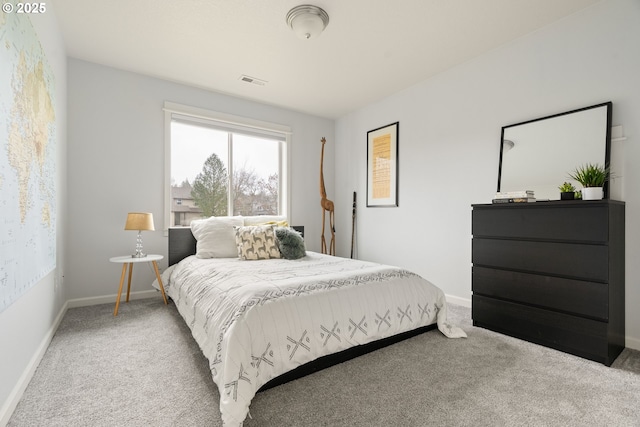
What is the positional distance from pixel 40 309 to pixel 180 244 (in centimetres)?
146

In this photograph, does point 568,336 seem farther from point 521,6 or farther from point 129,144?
point 129,144

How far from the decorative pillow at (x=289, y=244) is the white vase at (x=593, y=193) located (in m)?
2.28

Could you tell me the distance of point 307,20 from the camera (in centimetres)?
237

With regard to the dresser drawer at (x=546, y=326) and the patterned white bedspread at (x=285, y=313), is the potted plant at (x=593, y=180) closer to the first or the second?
the dresser drawer at (x=546, y=326)

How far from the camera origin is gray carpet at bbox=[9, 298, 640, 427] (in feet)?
4.61

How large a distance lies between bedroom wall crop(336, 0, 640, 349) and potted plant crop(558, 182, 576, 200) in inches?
12.1

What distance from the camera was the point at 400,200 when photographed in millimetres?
3883

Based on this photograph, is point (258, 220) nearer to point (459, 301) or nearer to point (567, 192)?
point (459, 301)

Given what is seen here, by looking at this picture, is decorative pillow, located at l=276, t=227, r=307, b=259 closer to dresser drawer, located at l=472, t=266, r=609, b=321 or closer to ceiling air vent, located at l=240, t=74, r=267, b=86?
dresser drawer, located at l=472, t=266, r=609, b=321

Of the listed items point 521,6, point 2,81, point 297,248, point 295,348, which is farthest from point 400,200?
point 2,81

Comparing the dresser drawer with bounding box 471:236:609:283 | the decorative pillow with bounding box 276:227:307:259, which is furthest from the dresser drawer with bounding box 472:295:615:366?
the decorative pillow with bounding box 276:227:307:259

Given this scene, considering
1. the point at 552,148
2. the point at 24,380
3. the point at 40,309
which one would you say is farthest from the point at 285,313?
the point at 552,148

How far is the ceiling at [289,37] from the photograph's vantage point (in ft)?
7.66

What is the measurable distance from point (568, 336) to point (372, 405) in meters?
1.55
